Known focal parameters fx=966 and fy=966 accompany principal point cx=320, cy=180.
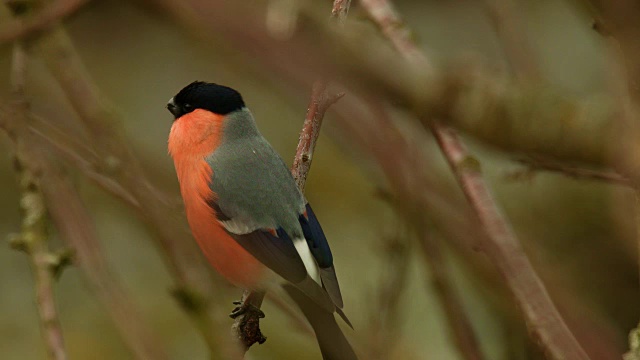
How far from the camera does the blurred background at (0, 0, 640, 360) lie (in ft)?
10.9

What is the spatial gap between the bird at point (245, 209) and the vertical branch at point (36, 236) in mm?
564

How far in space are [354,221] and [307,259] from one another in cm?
196

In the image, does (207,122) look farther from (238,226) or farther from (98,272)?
(98,272)

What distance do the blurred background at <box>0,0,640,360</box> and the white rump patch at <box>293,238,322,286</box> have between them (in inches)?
13.2

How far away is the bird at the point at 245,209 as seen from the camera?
2248 mm

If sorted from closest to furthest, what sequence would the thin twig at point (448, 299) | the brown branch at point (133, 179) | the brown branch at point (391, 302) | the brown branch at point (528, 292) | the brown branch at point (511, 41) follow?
the brown branch at point (133, 179)
the brown branch at point (528, 292)
the thin twig at point (448, 299)
the brown branch at point (391, 302)
the brown branch at point (511, 41)

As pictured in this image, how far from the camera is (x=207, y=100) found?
2615 millimetres

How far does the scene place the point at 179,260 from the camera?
160 centimetres

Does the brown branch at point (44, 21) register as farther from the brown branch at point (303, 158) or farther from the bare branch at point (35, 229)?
the brown branch at point (303, 158)

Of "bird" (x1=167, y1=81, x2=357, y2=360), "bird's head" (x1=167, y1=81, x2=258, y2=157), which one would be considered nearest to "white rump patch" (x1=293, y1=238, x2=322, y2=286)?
"bird" (x1=167, y1=81, x2=357, y2=360)

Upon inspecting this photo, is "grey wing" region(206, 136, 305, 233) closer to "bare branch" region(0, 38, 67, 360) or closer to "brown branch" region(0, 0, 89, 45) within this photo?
"bare branch" region(0, 38, 67, 360)

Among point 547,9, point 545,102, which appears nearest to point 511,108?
point 545,102

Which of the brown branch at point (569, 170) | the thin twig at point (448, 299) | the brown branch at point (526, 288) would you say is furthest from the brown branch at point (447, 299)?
the brown branch at point (569, 170)

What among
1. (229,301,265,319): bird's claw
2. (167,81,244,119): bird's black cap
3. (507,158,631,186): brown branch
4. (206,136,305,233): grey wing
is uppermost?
(507,158,631,186): brown branch
